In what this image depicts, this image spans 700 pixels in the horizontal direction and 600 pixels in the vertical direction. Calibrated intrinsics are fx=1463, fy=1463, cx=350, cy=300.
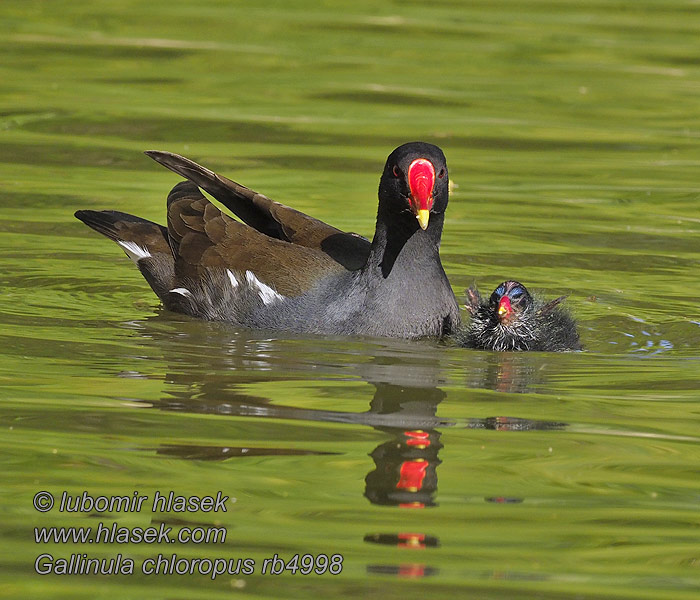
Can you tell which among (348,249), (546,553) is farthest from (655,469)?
(348,249)

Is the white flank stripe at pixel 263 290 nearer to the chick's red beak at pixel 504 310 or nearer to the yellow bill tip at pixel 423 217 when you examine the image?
the yellow bill tip at pixel 423 217

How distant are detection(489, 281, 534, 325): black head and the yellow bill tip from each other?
0.57 meters

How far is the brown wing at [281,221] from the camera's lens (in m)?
7.36

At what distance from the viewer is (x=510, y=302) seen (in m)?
6.89

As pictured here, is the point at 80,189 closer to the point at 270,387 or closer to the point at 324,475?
the point at 270,387

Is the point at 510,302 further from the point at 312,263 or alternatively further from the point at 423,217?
the point at 312,263

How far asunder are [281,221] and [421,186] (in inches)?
44.7

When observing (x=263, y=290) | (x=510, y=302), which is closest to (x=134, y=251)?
(x=263, y=290)

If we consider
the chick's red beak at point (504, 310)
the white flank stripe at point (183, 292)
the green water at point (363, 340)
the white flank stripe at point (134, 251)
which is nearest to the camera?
the green water at point (363, 340)

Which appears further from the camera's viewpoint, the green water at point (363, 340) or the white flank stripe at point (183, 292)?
the white flank stripe at point (183, 292)

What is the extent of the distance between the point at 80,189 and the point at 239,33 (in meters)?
5.26

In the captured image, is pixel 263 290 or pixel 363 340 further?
pixel 263 290

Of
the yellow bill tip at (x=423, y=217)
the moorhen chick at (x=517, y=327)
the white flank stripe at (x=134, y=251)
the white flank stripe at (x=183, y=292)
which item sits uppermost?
the white flank stripe at (x=134, y=251)

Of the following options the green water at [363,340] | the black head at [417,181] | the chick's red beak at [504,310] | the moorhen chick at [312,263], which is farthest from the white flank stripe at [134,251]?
the chick's red beak at [504,310]
